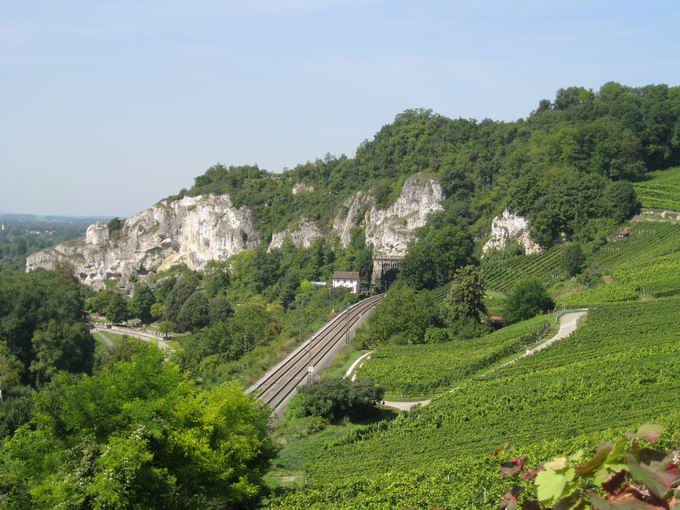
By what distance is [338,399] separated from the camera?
116 feet

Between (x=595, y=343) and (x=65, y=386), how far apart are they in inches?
1068

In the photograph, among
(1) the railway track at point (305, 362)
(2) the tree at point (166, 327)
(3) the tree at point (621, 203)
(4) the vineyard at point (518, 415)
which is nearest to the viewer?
(4) the vineyard at point (518, 415)

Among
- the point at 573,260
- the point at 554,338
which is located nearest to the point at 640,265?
the point at 573,260

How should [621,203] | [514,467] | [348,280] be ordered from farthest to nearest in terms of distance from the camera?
[348,280], [621,203], [514,467]

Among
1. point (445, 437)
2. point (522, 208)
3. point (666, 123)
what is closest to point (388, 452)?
point (445, 437)

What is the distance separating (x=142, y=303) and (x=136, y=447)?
81.3 metres

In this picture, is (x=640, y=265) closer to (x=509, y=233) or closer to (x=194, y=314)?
(x=509, y=233)

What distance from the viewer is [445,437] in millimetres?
29203

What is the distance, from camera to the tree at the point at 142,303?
95.6 metres

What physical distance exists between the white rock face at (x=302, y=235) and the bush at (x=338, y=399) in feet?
194

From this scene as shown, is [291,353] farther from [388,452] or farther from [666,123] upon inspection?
[666,123]

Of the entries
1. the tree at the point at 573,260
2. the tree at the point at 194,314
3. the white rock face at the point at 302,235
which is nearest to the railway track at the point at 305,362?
the tree at the point at 573,260

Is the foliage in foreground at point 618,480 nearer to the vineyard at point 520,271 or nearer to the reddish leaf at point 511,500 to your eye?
the reddish leaf at point 511,500

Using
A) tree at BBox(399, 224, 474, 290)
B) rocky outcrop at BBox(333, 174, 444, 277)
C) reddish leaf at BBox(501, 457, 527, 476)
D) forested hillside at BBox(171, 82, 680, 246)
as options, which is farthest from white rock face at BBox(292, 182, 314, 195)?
reddish leaf at BBox(501, 457, 527, 476)
